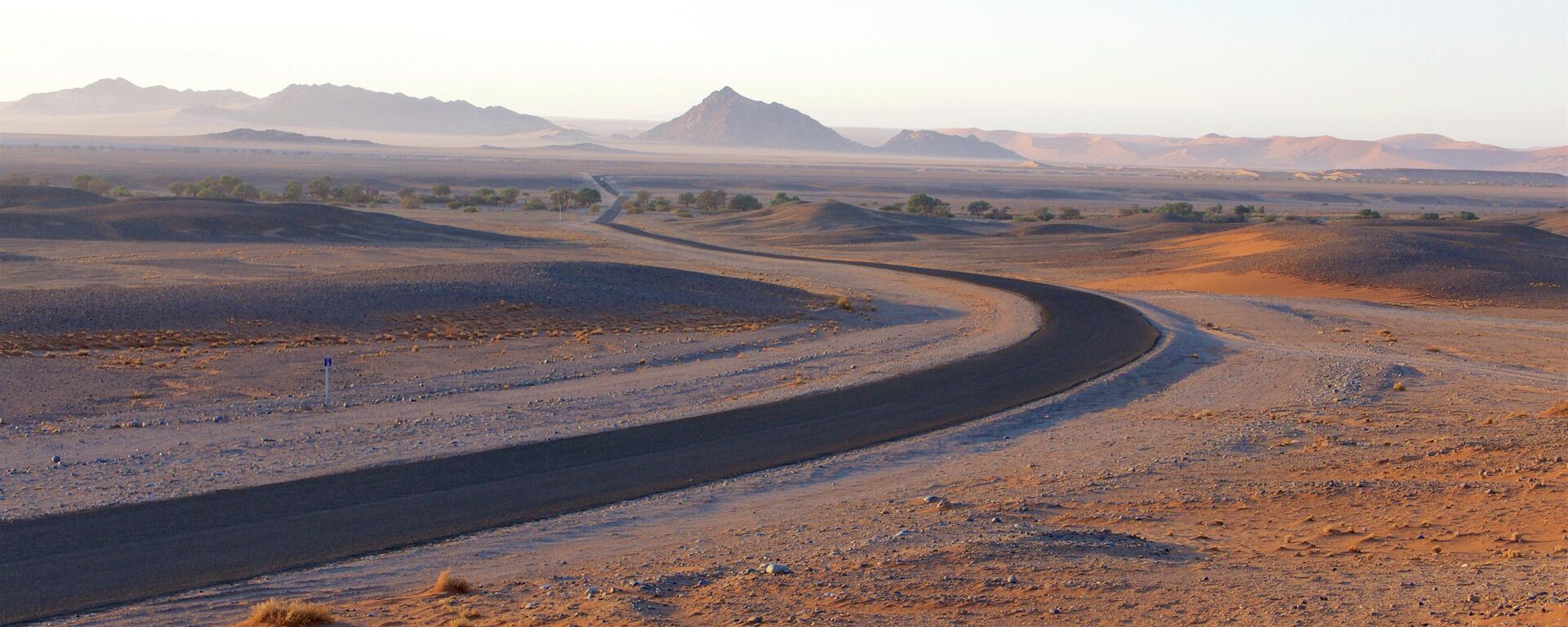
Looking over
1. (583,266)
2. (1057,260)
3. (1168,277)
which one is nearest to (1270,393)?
(583,266)

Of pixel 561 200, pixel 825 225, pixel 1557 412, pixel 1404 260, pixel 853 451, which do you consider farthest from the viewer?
pixel 561 200

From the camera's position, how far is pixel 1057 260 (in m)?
56.0

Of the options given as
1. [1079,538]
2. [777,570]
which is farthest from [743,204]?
[777,570]

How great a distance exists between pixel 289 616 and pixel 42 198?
6014 cm

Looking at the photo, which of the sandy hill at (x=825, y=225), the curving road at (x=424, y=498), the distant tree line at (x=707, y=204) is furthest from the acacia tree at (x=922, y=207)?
the curving road at (x=424, y=498)

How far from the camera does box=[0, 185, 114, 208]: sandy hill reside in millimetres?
57844

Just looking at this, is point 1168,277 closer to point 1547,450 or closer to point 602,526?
point 1547,450

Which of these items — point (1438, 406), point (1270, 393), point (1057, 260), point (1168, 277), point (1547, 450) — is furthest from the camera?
point (1057, 260)

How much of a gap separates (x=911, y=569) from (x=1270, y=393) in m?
13.2

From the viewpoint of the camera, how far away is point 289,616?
28.0ft

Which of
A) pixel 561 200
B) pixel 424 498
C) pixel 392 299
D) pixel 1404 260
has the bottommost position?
pixel 561 200

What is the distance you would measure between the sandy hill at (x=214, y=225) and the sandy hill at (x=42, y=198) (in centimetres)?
65

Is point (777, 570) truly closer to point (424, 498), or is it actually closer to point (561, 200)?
point (424, 498)

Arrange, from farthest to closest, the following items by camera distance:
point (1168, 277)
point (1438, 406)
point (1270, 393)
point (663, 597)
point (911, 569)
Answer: point (1168, 277)
point (1270, 393)
point (1438, 406)
point (911, 569)
point (663, 597)
